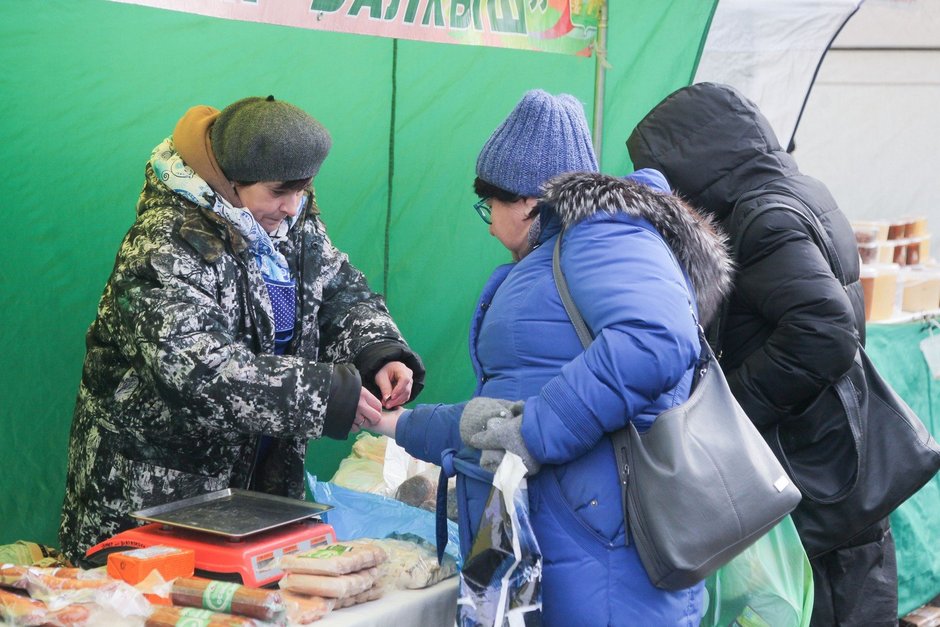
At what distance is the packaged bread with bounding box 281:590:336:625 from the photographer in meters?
1.92

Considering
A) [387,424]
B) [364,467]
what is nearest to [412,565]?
[387,424]

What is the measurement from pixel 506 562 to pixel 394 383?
0.76 meters

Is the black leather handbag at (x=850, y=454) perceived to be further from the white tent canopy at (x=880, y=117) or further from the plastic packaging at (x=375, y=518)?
the white tent canopy at (x=880, y=117)

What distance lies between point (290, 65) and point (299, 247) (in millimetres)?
902

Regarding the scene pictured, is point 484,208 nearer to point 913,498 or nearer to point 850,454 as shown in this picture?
point 850,454

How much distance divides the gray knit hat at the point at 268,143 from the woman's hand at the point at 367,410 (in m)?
0.50

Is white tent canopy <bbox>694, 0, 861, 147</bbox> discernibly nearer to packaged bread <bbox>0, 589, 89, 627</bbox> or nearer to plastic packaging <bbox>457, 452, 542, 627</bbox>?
plastic packaging <bbox>457, 452, 542, 627</bbox>

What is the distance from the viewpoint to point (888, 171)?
6250 mm

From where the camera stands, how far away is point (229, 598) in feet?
6.12

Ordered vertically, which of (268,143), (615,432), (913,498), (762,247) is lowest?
(913,498)

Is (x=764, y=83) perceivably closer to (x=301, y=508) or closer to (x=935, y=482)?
(x=935, y=482)

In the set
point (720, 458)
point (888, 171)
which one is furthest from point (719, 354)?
point (888, 171)

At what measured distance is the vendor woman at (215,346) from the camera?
2.21 m

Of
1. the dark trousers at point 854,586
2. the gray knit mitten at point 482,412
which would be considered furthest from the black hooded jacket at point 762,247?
the gray knit mitten at point 482,412
